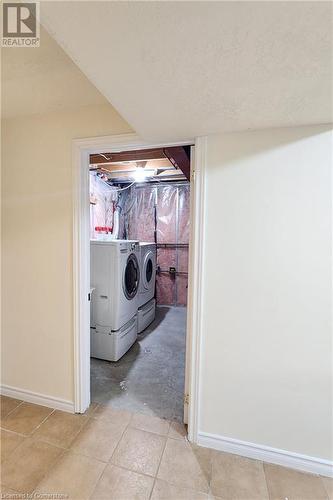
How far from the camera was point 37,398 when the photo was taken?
1.84m

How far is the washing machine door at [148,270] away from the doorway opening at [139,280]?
1 cm

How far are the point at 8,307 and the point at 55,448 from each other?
1.07 m

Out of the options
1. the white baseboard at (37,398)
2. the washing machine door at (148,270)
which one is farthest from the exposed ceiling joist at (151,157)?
the white baseboard at (37,398)

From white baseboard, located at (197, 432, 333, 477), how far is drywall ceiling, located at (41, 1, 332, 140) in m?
1.91

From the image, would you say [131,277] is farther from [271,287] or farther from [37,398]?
[271,287]

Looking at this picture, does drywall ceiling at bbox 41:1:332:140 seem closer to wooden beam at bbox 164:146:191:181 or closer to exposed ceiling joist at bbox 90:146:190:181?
wooden beam at bbox 164:146:191:181

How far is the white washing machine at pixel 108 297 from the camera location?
2.44 m

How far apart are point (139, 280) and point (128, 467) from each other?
1.93 metres

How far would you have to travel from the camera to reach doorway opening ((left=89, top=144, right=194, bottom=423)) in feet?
6.81

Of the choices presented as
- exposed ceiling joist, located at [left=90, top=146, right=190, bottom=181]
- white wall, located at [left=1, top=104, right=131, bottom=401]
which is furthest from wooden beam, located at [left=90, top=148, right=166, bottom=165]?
white wall, located at [left=1, top=104, right=131, bottom=401]

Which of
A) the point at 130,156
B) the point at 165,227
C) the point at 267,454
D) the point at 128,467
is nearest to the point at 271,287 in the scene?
the point at 267,454

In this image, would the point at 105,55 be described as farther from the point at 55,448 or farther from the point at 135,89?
the point at 55,448

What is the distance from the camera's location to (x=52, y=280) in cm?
174

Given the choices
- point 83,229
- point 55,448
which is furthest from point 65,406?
point 83,229
